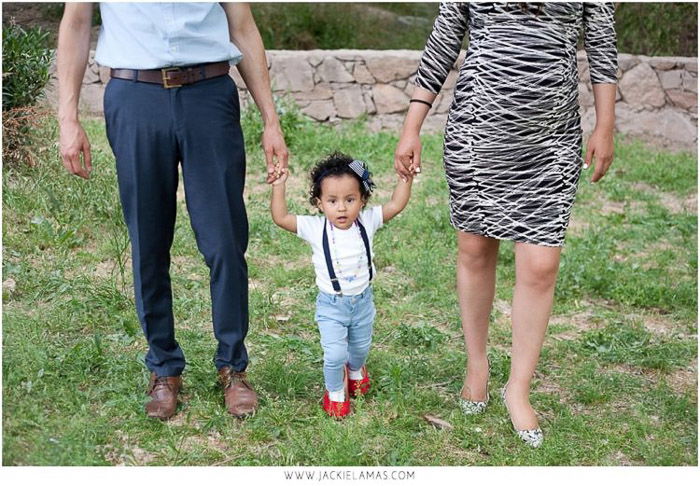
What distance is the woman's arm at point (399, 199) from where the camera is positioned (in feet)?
11.5

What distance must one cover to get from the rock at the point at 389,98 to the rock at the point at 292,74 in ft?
1.99

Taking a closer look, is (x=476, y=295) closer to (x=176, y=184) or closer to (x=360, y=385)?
(x=360, y=385)

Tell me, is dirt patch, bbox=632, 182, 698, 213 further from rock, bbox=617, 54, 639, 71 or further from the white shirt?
the white shirt

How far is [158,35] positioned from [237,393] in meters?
1.33

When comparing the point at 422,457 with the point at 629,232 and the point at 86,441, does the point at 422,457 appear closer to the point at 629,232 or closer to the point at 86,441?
the point at 86,441

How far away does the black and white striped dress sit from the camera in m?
3.29

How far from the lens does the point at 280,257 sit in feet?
18.4

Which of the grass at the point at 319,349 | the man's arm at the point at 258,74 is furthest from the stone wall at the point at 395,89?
the man's arm at the point at 258,74

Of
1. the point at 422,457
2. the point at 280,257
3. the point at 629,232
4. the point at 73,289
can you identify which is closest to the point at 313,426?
the point at 422,457

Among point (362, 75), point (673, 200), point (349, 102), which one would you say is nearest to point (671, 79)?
point (673, 200)

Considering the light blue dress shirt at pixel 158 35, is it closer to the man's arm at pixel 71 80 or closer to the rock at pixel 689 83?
the man's arm at pixel 71 80

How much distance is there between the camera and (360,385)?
3.80 meters

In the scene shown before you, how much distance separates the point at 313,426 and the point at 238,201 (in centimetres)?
87

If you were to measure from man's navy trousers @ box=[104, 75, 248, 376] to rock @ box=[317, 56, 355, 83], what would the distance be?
551cm
